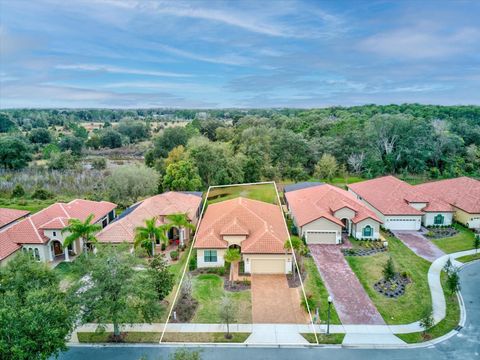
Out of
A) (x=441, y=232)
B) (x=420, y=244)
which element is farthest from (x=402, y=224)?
(x=420, y=244)

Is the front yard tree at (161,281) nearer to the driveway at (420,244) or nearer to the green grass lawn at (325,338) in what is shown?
the green grass lawn at (325,338)

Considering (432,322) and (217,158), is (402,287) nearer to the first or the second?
(432,322)

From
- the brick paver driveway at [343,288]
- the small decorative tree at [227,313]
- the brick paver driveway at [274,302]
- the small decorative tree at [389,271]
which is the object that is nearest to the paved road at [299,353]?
the small decorative tree at [227,313]

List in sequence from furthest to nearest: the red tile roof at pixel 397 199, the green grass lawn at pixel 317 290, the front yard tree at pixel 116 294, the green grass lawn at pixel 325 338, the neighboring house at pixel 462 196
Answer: the red tile roof at pixel 397 199 → the neighboring house at pixel 462 196 → the green grass lawn at pixel 317 290 → the green grass lawn at pixel 325 338 → the front yard tree at pixel 116 294

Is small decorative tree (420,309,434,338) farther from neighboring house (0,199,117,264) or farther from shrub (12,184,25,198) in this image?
shrub (12,184,25,198)

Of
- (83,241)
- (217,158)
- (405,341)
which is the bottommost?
(405,341)

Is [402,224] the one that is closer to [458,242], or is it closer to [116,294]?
[458,242]

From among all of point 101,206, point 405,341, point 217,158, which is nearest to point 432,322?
point 405,341
